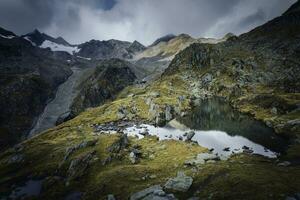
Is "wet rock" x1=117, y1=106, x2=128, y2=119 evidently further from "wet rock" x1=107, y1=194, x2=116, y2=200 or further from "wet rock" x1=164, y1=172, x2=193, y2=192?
"wet rock" x1=164, y1=172, x2=193, y2=192

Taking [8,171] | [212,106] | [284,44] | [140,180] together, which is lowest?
[8,171]

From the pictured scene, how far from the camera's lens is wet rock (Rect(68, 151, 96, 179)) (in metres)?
60.8

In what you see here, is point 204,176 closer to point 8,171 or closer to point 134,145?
point 134,145

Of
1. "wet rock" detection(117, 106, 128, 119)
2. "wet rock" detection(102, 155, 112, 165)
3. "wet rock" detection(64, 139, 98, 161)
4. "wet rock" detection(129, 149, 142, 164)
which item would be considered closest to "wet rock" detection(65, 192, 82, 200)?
"wet rock" detection(102, 155, 112, 165)

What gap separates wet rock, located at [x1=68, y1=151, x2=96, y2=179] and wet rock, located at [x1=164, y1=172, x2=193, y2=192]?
76.4 feet

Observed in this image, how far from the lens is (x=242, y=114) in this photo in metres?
107

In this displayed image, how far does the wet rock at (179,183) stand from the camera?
43812mm

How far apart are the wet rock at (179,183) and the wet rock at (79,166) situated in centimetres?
2330

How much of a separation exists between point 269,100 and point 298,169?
222 ft

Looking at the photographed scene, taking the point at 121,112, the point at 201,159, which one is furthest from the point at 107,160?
the point at 121,112

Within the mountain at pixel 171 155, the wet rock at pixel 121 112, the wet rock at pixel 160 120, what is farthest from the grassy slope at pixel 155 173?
the wet rock at pixel 121 112

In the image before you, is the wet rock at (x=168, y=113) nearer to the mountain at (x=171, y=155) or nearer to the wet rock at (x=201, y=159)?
the mountain at (x=171, y=155)

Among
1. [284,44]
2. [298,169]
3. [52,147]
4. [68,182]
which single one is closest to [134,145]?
[68,182]

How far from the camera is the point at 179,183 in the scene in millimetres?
45031
